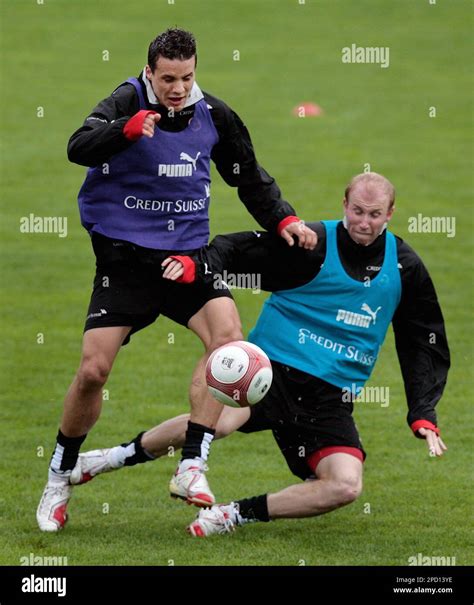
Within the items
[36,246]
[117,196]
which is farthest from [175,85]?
[36,246]

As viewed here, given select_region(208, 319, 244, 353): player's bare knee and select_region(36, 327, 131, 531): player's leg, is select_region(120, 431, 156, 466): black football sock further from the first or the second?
select_region(208, 319, 244, 353): player's bare knee

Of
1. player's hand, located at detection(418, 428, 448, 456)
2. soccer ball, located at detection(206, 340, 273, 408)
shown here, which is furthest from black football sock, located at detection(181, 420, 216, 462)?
player's hand, located at detection(418, 428, 448, 456)

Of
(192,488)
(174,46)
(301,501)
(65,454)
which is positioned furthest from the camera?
(65,454)

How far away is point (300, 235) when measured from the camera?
834 cm

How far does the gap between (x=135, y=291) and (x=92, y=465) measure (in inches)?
51.6

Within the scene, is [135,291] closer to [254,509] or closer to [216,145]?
[216,145]

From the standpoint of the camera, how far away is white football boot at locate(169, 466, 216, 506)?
754cm

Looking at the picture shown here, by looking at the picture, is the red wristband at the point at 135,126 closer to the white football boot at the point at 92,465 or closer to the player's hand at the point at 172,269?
the player's hand at the point at 172,269

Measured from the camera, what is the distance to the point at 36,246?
1773 cm

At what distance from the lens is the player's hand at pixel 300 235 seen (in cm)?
833

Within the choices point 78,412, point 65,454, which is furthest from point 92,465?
point 78,412

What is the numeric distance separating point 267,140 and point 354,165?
2154mm

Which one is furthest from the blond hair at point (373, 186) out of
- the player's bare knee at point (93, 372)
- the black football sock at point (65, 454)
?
the black football sock at point (65, 454)

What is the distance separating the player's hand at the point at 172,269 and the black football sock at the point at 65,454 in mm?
1332
